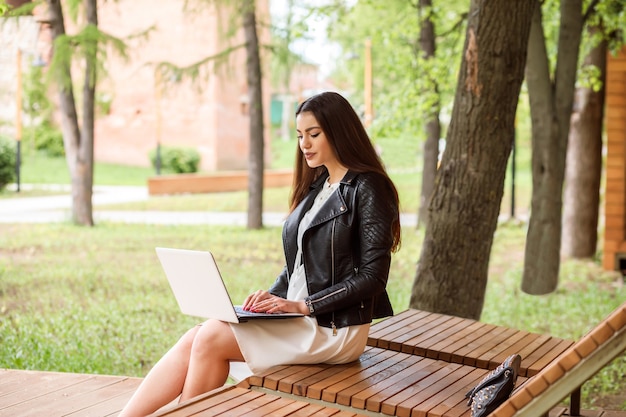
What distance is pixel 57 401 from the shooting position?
4691 millimetres

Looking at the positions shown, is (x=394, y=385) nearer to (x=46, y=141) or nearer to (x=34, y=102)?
Answer: (x=46, y=141)

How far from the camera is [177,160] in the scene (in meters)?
32.0

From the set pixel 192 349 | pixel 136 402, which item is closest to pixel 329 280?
pixel 192 349

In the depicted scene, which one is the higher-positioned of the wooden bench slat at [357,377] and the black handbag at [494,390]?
the black handbag at [494,390]

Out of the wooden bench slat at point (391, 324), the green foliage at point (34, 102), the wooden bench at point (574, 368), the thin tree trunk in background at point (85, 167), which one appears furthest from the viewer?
the green foliage at point (34, 102)

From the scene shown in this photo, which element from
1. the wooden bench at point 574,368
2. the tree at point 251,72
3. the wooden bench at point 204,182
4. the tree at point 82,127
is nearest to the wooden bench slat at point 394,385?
the wooden bench at point 574,368

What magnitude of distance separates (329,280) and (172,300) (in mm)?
5543

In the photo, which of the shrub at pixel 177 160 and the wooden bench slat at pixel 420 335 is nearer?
the wooden bench slat at pixel 420 335

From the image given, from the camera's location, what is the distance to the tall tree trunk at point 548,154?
9859 millimetres

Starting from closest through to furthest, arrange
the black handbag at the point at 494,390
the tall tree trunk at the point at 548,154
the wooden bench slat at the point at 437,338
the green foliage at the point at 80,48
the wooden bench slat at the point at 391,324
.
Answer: the black handbag at the point at 494,390, the wooden bench slat at the point at 437,338, the wooden bench slat at the point at 391,324, the tall tree trunk at the point at 548,154, the green foliage at the point at 80,48

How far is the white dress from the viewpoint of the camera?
149 inches

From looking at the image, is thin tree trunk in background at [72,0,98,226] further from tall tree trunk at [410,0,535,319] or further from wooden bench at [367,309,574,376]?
wooden bench at [367,309,574,376]

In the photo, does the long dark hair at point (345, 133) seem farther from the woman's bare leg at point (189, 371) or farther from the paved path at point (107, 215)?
the paved path at point (107, 215)

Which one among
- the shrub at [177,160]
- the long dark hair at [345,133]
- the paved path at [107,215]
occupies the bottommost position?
the paved path at [107,215]
